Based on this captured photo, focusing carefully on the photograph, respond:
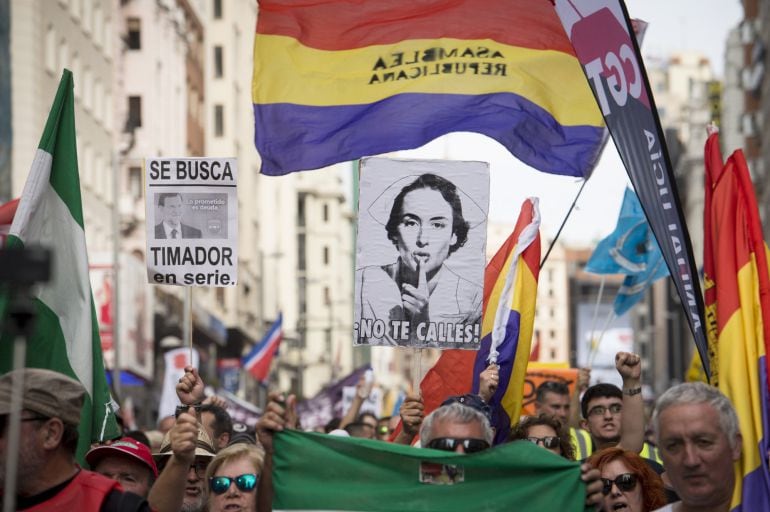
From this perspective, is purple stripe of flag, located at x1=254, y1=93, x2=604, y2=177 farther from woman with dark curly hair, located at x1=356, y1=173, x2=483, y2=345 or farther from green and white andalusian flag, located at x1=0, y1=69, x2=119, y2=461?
green and white andalusian flag, located at x1=0, y1=69, x2=119, y2=461

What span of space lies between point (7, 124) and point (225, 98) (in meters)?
41.2

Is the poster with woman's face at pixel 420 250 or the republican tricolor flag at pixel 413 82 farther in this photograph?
the republican tricolor flag at pixel 413 82

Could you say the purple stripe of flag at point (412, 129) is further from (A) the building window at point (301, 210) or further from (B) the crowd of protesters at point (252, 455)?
(A) the building window at point (301, 210)

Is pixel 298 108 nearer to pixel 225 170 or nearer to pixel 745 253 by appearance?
pixel 225 170

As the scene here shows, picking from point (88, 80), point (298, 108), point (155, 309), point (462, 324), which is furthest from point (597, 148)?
point (155, 309)

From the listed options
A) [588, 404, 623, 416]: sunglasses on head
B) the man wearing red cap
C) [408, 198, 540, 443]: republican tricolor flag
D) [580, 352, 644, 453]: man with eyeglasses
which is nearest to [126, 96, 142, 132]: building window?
[408, 198, 540, 443]: republican tricolor flag

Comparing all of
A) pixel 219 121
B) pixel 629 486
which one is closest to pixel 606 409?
pixel 629 486

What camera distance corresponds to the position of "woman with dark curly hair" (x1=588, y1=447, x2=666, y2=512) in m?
7.72

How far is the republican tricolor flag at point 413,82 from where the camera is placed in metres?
10.9

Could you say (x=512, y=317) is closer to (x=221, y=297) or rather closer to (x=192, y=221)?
(x=192, y=221)

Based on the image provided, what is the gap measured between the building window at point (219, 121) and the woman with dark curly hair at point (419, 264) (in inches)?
2752

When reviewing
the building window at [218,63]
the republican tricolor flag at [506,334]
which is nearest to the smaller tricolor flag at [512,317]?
the republican tricolor flag at [506,334]

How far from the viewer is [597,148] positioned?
1126 cm

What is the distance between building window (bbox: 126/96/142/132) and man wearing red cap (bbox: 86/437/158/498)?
170 ft
